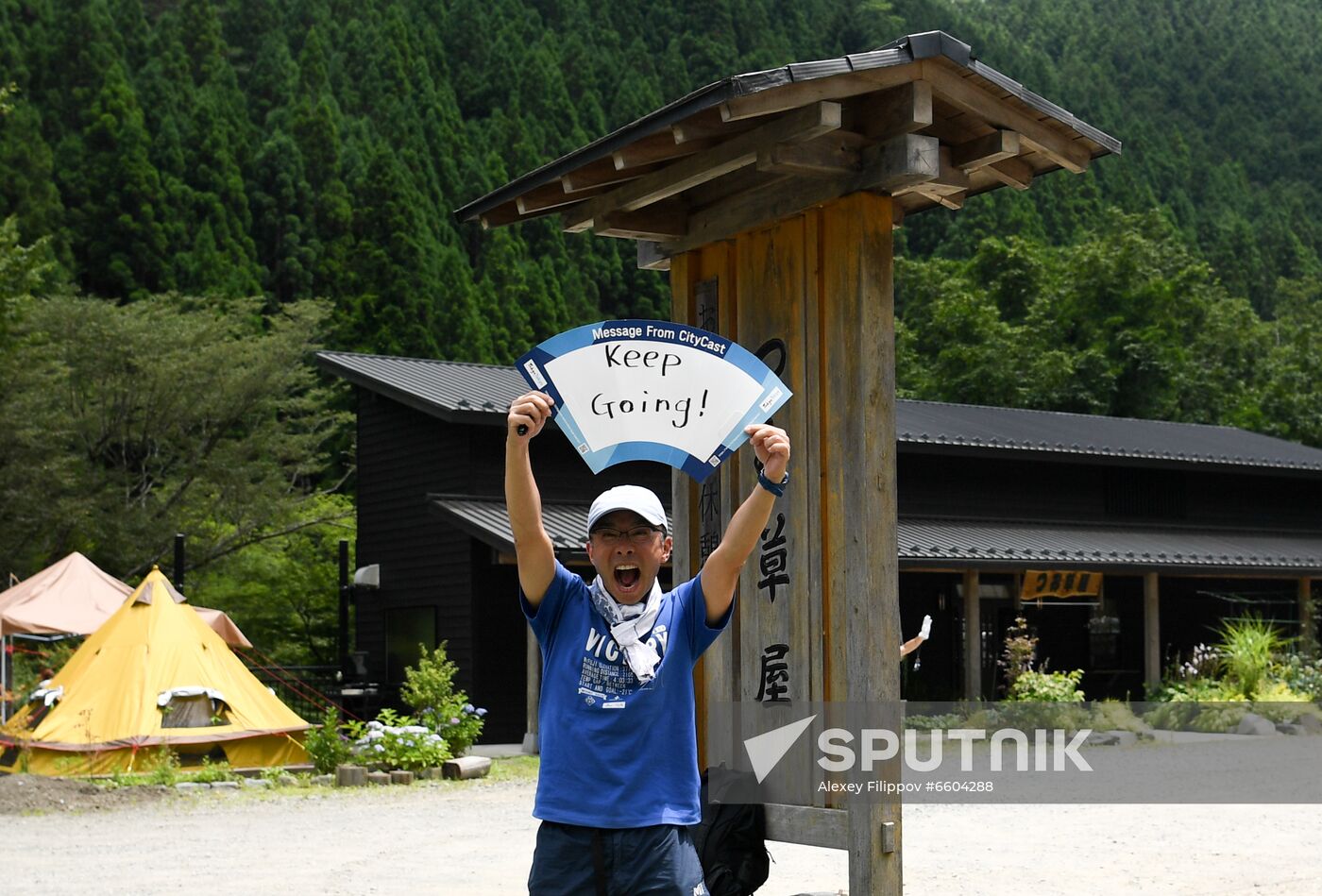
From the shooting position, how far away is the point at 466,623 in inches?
783

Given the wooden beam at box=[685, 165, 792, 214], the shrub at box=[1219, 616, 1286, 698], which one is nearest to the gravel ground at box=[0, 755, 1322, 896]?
the wooden beam at box=[685, 165, 792, 214]

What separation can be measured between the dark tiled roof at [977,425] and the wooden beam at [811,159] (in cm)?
1343

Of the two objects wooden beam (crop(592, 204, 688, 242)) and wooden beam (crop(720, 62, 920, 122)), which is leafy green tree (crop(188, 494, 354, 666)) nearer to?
wooden beam (crop(592, 204, 688, 242))

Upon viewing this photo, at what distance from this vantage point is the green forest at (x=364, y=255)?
101 feet

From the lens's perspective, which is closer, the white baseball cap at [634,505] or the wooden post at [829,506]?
the white baseball cap at [634,505]

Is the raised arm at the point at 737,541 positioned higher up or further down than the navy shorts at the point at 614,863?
higher up

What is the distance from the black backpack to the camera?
609cm

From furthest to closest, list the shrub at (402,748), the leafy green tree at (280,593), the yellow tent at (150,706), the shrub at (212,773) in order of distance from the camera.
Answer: the leafy green tree at (280,593)
the yellow tent at (150,706)
the shrub at (402,748)
the shrub at (212,773)

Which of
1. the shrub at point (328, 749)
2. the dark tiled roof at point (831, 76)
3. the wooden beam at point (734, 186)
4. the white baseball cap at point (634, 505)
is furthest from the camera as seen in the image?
the shrub at point (328, 749)

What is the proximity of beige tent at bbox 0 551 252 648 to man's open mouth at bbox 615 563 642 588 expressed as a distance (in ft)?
55.9

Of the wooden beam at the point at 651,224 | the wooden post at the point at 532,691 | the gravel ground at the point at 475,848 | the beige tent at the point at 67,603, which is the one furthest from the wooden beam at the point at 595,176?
the beige tent at the point at 67,603

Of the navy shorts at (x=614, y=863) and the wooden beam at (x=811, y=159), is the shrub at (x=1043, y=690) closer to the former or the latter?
the wooden beam at (x=811, y=159)

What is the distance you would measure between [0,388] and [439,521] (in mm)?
12312

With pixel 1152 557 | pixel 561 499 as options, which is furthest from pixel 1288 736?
pixel 561 499
